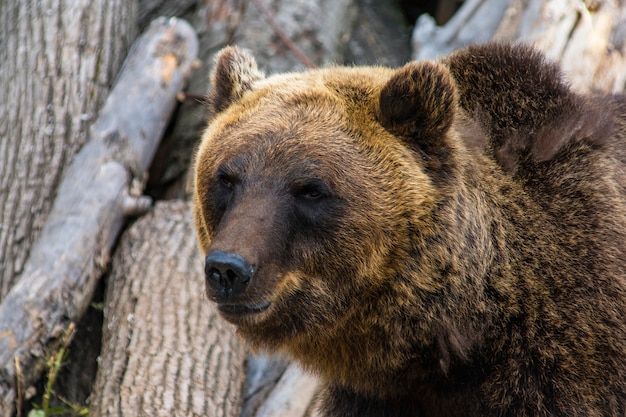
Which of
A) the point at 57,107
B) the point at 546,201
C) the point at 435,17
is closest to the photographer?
the point at 546,201

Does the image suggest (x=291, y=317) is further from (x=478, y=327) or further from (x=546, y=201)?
(x=546, y=201)

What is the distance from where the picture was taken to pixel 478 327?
4.57 meters

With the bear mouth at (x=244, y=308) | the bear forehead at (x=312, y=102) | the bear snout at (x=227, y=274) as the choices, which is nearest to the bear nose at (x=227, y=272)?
the bear snout at (x=227, y=274)

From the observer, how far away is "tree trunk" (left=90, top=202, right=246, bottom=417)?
6086 millimetres

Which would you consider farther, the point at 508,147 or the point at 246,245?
the point at 508,147

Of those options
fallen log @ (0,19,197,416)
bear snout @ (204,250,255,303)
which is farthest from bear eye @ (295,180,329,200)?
fallen log @ (0,19,197,416)

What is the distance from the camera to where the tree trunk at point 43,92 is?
25.7 ft

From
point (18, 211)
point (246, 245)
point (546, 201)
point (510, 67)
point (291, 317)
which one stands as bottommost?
point (18, 211)

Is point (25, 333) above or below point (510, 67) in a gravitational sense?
below

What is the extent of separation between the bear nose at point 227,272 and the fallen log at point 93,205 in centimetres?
293

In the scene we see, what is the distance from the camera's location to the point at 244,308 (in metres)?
4.25

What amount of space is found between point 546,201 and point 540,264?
1.27 ft

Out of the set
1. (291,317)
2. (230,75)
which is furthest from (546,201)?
(230,75)

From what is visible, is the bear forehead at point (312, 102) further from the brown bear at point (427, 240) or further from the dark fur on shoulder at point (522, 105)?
the dark fur on shoulder at point (522, 105)
